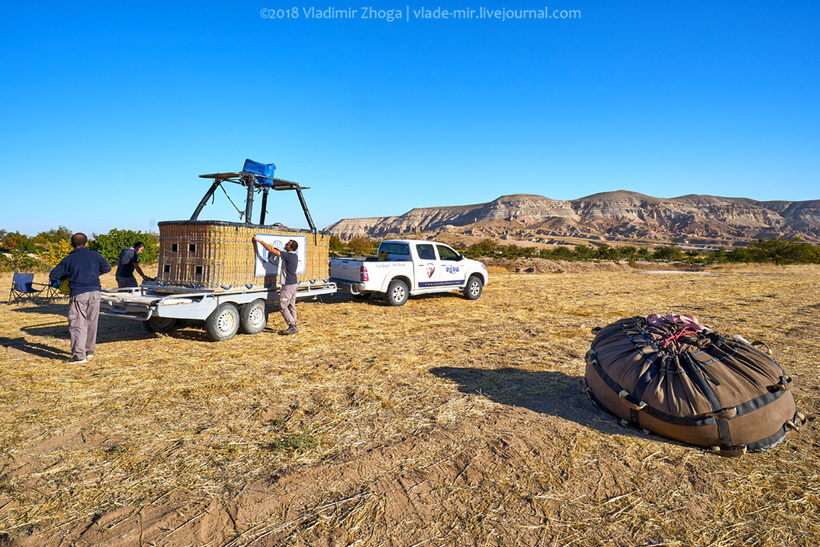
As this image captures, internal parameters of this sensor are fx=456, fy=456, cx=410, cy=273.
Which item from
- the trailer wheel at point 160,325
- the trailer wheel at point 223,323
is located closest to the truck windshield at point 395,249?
the trailer wheel at point 223,323

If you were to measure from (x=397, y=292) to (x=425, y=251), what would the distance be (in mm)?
1625

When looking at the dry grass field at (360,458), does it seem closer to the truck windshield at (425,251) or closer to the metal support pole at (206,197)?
the metal support pole at (206,197)

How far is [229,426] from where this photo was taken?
4.68m

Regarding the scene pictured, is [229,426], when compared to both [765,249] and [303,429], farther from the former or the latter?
[765,249]

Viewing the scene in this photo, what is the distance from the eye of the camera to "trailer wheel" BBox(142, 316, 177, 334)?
29.5ft

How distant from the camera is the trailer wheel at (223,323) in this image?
8227mm

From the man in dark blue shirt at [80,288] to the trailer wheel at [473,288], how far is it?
10.2 m

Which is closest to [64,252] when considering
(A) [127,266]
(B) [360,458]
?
(A) [127,266]

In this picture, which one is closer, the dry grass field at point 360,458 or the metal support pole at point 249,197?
the dry grass field at point 360,458

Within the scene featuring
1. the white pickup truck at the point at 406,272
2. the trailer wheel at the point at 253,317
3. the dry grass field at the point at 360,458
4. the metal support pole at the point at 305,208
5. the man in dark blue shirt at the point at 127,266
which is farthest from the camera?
the white pickup truck at the point at 406,272

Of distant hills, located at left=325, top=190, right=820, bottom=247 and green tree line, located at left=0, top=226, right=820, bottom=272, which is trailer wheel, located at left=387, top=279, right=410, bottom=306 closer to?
green tree line, located at left=0, top=226, right=820, bottom=272

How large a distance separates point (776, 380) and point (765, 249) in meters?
41.6

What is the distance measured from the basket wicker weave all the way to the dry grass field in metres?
1.32

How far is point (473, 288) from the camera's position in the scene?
1491 centimetres
